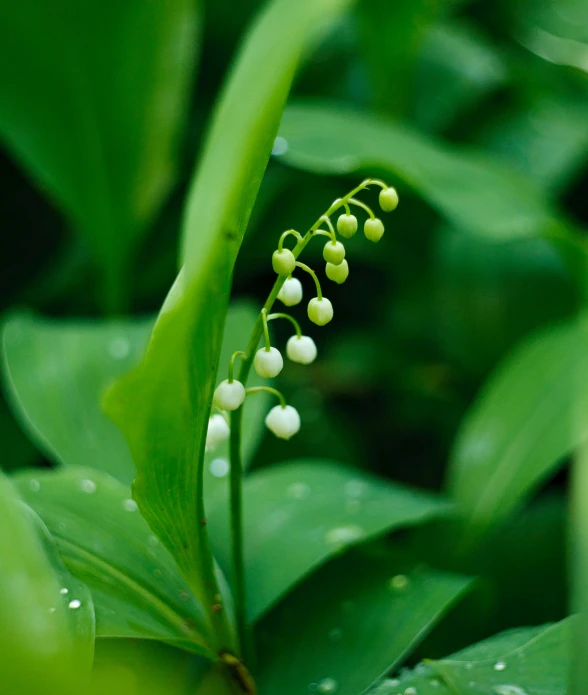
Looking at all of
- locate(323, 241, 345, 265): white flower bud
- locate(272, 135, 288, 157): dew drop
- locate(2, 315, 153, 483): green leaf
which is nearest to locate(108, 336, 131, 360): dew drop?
locate(2, 315, 153, 483): green leaf

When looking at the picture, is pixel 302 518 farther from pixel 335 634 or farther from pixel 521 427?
pixel 521 427

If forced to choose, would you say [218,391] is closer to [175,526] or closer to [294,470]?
[175,526]

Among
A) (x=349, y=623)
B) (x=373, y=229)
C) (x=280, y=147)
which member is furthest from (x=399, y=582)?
(x=280, y=147)

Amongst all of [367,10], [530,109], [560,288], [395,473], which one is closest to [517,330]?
[560,288]

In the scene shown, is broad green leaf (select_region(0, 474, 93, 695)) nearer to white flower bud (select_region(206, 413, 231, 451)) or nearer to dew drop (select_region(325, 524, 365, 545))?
white flower bud (select_region(206, 413, 231, 451))

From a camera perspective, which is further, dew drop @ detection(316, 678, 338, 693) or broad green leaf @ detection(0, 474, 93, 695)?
dew drop @ detection(316, 678, 338, 693)

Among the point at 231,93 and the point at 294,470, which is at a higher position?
the point at 231,93
